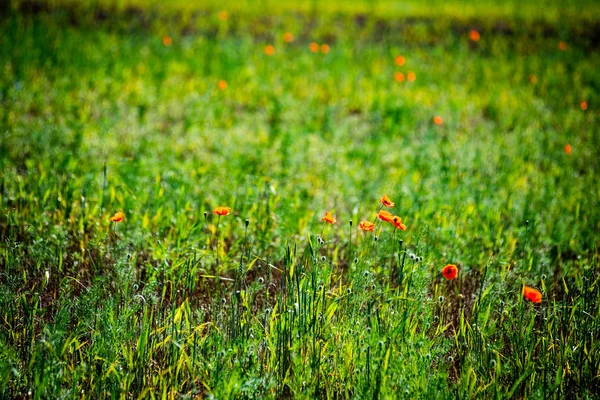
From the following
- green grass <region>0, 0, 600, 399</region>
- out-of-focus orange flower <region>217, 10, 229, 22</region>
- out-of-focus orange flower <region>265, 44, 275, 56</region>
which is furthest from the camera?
out-of-focus orange flower <region>217, 10, 229, 22</region>

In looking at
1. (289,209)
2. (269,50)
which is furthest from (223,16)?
(289,209)

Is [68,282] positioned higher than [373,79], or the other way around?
[373,79]

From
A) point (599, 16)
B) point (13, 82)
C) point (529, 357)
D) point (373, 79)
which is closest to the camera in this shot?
point (529, 357)

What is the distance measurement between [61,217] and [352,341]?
2174 millimetres

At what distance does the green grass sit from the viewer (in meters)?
2.35

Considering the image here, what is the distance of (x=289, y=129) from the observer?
5.78 meters

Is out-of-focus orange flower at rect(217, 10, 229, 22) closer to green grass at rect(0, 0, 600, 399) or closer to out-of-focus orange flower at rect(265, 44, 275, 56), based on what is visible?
green grass at rect(0, 0, 600, 399)

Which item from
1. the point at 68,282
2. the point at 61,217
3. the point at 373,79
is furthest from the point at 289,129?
the point at 68,282

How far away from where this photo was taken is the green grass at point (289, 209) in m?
2.35

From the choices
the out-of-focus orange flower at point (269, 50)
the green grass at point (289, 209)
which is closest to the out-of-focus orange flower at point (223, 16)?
the green grass at point (289, 209)

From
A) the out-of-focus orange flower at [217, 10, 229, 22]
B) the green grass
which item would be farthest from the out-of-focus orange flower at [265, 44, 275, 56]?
the out-of-focus orange flower at [217, 10, 229, 22]

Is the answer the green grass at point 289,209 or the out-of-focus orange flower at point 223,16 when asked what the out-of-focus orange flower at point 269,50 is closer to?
the green grass at point 289,209

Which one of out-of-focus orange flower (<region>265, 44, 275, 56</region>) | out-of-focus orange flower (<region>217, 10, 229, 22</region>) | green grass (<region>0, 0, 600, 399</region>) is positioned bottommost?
green grass (<region>0, 0, 600, 399</region>)

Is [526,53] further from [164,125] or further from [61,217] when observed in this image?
[61,217]
